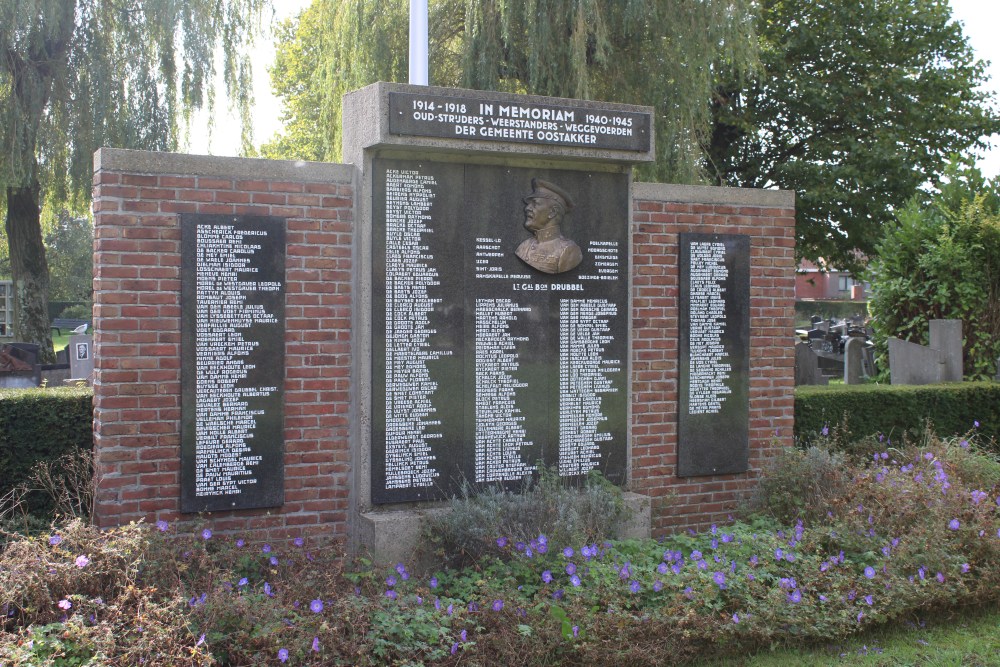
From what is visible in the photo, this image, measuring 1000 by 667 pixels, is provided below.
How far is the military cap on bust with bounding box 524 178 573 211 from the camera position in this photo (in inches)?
258

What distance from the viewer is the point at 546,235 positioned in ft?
21.4

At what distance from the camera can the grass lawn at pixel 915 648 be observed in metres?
4.91

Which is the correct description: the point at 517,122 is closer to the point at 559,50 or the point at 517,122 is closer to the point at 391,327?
Result: the point at 391,327

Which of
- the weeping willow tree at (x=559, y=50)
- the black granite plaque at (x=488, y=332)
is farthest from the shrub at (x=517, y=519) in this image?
the weeping willow tree at (x=559, y=50)

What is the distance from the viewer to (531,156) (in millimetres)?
6461

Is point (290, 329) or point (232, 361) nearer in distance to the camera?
point (232, 361)

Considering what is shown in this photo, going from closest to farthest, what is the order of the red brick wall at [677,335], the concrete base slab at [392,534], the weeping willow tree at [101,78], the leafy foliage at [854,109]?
the concrete base slab at [392,534] < the red brick wall at [677,335] < the weeping willow tree at [101,78] < the leafy foliage at [854,109]

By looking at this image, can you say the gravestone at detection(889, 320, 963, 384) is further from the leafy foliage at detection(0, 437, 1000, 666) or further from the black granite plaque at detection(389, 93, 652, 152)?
the black granite plaque at detection(389, 93, 652, 152)

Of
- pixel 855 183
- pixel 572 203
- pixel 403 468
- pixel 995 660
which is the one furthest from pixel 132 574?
pixel 855 183

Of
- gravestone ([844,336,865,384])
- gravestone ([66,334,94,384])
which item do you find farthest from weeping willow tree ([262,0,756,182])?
gravestone ([66,334,94,384])

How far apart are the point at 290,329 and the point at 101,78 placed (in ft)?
41.5

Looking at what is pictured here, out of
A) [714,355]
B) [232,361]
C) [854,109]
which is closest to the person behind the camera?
[232,361]

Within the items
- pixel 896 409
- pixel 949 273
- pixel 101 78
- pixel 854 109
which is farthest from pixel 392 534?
pixel 854 109

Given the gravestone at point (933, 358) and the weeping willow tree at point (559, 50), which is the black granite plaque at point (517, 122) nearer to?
the gravestone at point (933, 358)
